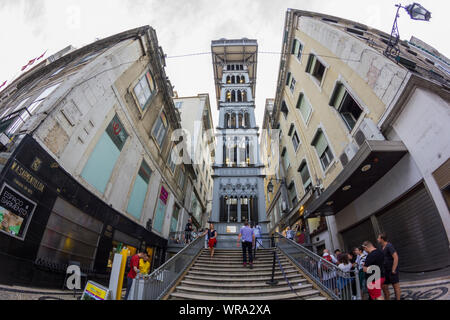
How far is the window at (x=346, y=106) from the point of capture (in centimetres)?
1084

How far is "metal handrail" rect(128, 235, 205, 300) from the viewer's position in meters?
4.86

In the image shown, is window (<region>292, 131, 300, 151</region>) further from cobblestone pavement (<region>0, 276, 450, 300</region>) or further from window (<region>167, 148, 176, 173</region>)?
cobblestone pavement (<region>0, 276, 450, 300</region>)

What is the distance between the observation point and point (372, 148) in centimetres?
653

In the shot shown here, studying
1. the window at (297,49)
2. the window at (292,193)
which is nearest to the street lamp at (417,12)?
the window at (297,49)

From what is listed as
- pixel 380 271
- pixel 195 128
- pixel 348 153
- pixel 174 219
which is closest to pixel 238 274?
pixel 380 271

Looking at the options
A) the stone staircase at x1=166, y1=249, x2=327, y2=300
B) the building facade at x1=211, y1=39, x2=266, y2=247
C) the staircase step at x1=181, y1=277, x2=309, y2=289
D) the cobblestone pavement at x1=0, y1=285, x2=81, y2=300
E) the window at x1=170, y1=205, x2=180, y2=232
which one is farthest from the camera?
the window at x1=170, y1=205, x2=180, y2=232

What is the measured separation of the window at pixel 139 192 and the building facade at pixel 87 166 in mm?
70

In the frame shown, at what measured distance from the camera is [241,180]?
1755cm

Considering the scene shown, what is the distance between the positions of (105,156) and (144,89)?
7.25 meters

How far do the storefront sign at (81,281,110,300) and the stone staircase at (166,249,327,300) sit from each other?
8.65ft

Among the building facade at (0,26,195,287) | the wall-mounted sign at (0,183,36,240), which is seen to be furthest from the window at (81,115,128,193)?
the wall-mounted sign at (0,183,36,240)

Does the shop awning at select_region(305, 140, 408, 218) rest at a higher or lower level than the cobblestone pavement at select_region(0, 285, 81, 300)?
higher

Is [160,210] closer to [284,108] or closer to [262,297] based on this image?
[262,297]
